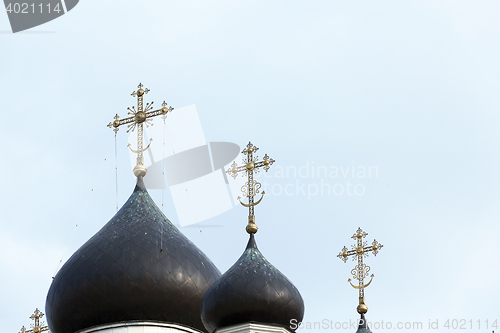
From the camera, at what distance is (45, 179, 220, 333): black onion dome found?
19.8 metres

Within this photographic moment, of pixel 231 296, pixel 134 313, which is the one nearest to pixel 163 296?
pixel 134 313

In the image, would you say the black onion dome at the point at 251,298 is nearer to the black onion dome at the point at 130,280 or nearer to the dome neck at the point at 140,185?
the black onion dome at the point at 130,280

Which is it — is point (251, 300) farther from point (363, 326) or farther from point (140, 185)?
point (140, 185)

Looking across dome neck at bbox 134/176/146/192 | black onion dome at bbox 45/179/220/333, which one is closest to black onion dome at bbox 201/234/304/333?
black onion dome at bbox 45/179/220/333

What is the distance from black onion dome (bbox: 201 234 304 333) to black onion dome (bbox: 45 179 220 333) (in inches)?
45.9

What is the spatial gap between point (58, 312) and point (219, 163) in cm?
383

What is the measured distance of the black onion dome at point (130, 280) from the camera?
19.8 meters

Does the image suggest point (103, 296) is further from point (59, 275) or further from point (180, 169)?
point (180, 169)

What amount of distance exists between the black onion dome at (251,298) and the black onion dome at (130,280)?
3.83 feet

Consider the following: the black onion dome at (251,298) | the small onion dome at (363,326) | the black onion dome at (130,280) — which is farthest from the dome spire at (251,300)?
the small onion dome at (363,326)

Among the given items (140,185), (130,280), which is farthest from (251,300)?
(140,185)

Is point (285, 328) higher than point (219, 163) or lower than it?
lower

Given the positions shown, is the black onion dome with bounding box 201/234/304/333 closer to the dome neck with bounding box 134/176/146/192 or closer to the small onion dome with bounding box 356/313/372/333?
the small onion dome with bounding box 356/313/372/333

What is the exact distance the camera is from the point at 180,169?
2250 centimetres
